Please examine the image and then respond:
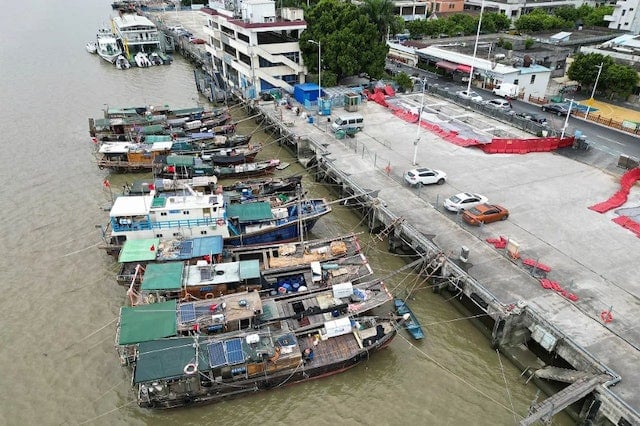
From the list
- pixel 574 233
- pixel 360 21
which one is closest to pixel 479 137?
pixel 574 233

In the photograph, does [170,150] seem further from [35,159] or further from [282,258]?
[282,258]

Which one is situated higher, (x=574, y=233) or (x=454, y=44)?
(x=454, y=44)

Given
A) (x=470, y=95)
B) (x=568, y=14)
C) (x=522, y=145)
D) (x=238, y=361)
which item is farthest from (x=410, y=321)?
(x=568, y=14)

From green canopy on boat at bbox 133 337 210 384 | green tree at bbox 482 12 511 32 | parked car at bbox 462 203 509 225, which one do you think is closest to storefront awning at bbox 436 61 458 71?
green tree at bbox 482 12 511 32

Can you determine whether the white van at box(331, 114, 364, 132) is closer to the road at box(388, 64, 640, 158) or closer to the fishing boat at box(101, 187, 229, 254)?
the fishing boat at box(101, 187, 229, 254)

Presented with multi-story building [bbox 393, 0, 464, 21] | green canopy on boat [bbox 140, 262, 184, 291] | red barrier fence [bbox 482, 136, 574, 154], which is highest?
multi-story building [bbox 393, 0, 464, 21]

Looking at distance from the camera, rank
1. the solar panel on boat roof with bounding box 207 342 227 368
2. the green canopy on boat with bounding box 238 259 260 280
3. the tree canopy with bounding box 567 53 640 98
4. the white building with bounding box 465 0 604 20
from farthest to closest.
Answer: the white building with bounding box 465 0 604 20, the tree canopy with bounding box 567 53 640 98, the green canopy on boat with bounding box 238 259 260 280, the solar panel on boat roof with bounding box 207 342 227 368

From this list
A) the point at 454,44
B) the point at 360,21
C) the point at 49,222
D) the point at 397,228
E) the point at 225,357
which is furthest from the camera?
the point at 454,44

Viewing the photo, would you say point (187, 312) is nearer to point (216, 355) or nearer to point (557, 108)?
point (216, 355)

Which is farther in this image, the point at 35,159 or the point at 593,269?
the point at 35,159
